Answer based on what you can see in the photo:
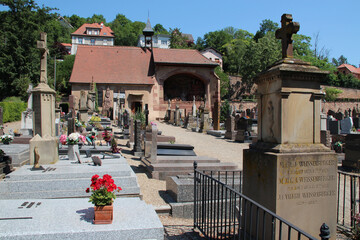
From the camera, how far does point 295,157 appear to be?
3924 millimetres

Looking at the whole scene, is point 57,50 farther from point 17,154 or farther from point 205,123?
point 17,154

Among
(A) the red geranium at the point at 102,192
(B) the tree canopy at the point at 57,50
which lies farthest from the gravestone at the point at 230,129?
(B) the tree canopy at the point at 57,50

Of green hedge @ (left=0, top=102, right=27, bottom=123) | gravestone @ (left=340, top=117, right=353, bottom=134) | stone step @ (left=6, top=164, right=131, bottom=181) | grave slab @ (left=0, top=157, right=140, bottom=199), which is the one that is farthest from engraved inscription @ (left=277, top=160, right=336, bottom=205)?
green hedge @ (left=0, top=102, right=27, bottom=123)

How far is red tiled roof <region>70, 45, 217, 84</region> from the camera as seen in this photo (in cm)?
3719

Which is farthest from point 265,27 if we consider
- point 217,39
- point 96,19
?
point 96,19

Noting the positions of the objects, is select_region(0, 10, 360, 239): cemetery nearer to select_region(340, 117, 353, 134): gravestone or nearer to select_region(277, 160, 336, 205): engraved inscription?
select_region(277, 160, 336, 205): engraved inscription

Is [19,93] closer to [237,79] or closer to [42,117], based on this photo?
[42,117]

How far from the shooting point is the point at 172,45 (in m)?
63.8

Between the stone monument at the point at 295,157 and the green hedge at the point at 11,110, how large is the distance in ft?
88.3

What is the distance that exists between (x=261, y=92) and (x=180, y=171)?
181 inches

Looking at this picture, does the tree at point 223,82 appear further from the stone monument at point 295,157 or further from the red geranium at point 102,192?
the red geranium at point 102,192

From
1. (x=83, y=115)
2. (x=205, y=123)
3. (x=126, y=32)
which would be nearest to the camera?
(x=83, y=115)

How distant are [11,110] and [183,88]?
21.5 m

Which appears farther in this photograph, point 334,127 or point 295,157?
point 334,127
